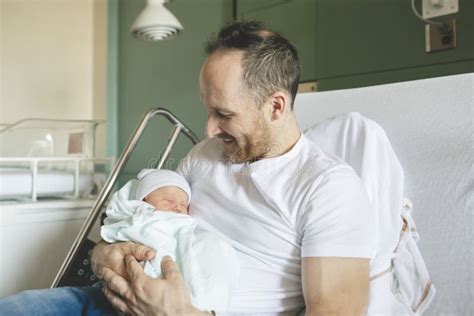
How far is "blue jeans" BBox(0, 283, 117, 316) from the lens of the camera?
101 centimetres

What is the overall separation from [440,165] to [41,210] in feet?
6.16

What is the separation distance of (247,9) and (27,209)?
5.34 feet

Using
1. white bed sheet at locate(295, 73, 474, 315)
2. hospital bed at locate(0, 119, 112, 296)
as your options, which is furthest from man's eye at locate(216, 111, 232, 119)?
hospital bed at locate(0, 119, 112, 296)

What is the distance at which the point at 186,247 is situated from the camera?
104 centimetres

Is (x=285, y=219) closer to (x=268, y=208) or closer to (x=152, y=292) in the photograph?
(x=268, y=208)

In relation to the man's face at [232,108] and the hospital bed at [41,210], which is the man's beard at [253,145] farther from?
the hospital bed at [41,210]

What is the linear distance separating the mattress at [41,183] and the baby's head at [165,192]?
1.27 metres

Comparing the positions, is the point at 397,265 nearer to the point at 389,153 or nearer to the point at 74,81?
the point at 389,153

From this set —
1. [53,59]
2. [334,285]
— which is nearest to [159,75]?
[53,59]

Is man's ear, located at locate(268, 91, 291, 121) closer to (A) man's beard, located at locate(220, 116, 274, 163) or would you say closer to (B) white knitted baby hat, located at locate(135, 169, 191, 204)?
(A) man's beard, located at locate(220, 116, 274, 163)

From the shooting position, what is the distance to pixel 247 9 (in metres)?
2.59

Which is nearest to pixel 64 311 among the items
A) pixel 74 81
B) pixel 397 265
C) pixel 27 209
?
pixel 397 265

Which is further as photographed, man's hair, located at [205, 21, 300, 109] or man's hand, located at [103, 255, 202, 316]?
man's hair, located at [205, 21, 300, 109]

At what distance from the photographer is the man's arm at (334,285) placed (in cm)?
90
